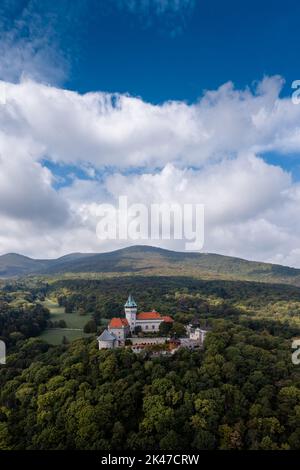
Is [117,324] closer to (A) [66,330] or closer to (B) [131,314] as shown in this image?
(B) [131,314]

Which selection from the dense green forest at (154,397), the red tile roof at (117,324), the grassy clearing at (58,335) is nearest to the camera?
the dense green forest at (154,397)

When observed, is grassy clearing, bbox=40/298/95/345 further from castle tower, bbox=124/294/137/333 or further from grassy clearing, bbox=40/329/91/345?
castle tower, bbox=124/294/137/333

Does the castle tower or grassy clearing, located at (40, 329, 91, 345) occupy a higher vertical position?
the castle tower

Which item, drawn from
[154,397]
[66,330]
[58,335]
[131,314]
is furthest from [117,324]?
[66,330]

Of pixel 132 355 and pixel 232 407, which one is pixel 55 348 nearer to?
pixel 132 355

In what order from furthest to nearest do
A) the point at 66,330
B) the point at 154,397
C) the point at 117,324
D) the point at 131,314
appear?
the point at 66,330, the point at 131,314, the point at 117,324, the point at 154,397

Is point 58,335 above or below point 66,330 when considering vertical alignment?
below

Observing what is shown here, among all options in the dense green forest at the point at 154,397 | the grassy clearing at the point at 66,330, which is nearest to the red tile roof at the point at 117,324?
the dense green forest at the point at 154,397

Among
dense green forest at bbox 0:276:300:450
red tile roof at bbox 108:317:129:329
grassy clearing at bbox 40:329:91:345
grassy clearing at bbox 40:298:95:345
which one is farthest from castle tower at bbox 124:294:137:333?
grassy clearing at bbox 40:298:95:345

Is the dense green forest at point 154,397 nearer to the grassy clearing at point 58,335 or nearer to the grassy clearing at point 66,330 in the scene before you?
the grassy clearing at point 58,335
